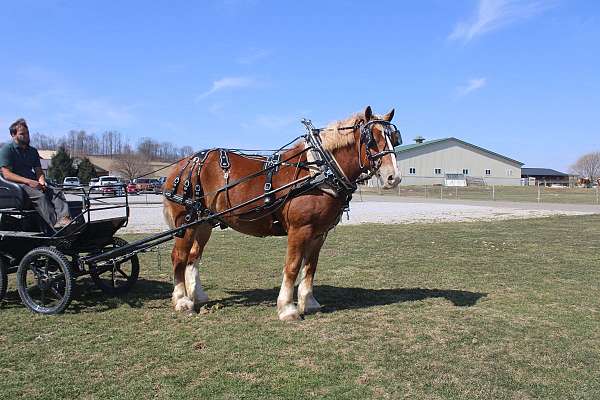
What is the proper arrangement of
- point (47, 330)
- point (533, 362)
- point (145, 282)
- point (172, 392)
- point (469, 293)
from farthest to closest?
point (145, 282) → point (469, 293) → point (47, 330) → point (533, 362) → point (172, 392)

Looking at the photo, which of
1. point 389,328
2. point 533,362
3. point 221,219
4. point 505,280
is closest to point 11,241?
point 221,219

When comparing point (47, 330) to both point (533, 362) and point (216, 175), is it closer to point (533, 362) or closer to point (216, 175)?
point (216, 175)

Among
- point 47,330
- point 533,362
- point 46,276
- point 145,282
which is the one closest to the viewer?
point 533,362

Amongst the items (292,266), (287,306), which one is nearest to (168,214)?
(292,266)

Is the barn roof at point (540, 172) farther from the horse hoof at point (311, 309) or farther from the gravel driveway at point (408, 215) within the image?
the horse hoof at point (311, 309)

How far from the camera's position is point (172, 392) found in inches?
161

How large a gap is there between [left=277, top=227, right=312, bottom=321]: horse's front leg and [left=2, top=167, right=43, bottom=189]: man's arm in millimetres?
3326

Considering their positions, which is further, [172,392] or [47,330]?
[47,330]

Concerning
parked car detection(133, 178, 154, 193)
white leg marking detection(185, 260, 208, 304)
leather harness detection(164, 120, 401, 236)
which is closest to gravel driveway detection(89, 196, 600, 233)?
parked car detection(133, 178, 154, 193)

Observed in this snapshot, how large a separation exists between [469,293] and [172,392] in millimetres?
5095

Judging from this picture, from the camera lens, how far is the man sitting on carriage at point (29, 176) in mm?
6492

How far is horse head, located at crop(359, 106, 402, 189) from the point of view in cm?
569

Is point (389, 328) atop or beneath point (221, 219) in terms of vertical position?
beneath

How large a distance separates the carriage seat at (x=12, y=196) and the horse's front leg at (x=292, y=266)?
3.55m
